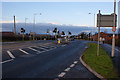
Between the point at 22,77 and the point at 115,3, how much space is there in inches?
440

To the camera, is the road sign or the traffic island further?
the road sign

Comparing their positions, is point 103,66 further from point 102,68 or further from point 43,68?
point 43,68

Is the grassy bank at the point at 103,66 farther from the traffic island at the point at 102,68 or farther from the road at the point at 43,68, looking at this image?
the road at the point at 43,68

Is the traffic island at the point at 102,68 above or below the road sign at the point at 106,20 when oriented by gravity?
below

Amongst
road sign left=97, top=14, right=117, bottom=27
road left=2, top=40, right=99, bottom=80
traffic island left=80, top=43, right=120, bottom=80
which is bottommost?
road left=2, top=40, right=99, bottom=80

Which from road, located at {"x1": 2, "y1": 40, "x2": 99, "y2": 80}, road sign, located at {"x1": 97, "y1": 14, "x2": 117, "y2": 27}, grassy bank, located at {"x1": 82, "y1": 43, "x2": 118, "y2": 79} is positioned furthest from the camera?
road sign, located at {"x1": 97, "y1": 14, "x2": 117, "y2": 27}

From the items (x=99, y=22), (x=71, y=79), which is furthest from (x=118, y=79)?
(x=99, y=22)

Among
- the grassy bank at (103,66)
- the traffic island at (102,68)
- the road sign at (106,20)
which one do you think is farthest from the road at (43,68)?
the road sign at (106,20)

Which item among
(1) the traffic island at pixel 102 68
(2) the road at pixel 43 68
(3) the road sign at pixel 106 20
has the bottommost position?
(2) the road at pixel 43 68

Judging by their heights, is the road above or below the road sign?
below

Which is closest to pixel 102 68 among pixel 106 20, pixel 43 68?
pixel 43 68

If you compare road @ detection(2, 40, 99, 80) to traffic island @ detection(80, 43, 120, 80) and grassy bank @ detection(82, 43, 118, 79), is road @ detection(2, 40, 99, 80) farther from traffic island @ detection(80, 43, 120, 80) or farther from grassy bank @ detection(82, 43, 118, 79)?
grassy bank @ detection(82, 43, 118, 79)

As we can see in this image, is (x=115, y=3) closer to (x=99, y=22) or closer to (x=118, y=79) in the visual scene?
(x=99, y=22)

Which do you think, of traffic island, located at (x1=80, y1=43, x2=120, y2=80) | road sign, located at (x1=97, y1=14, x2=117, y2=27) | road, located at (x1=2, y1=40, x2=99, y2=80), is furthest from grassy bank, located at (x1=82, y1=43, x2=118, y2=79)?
road sign, located at (x1=97, y1=14, x2=117, y2=27)
